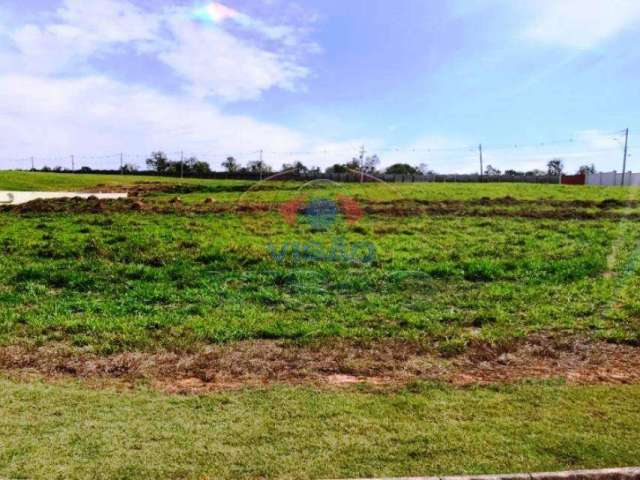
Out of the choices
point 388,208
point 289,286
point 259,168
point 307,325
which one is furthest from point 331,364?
point 259,168

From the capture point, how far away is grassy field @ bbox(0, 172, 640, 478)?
12.7 ft

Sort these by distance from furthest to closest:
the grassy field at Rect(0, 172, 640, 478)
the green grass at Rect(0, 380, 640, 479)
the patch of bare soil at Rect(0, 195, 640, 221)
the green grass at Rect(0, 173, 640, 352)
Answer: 1. the patch of bare soil at Rect(0, 195, 640, 221)
2. the green grass at Rect(0, 173, 640, 352)
3. the grassy field at Rect(0, 172, 640, 478)
4. the green grass at Rect(0, 380, 640, 479)

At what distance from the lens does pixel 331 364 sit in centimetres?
585

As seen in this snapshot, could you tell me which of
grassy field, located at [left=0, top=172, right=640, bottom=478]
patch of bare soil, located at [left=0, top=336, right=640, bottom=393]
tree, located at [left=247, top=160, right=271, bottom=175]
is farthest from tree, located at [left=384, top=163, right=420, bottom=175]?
patch of bare soil, located at [left=0, top=336, right=640, bottom=393]

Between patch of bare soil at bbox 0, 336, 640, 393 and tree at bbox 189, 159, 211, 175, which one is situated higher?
tree at bbox 189, 159, 211, 175

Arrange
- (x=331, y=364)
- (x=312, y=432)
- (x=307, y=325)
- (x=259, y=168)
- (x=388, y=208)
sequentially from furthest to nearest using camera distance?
(x=259, y=168)
(x=388, y=208)
(x=307, y=325)
(x=331, y=364)
(x=312, y=432)

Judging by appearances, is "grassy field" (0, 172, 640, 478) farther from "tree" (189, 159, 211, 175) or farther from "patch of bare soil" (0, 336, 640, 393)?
"tree" (189, 159, 211, 175)

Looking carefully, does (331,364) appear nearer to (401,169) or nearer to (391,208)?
(391,208)

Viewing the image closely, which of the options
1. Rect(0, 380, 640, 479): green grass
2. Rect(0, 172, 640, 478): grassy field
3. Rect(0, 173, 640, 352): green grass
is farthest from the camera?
Rect(0, 173, 640, 352): green grass

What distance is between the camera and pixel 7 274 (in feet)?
31.8

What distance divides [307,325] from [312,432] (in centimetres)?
300

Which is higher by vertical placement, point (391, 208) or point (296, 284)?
point (391, 208)

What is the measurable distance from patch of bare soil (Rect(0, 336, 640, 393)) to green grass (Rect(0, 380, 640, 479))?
0.35m

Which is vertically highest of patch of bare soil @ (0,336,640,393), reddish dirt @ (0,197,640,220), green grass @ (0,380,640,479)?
reddish dirt @ (0,197,640,220)
